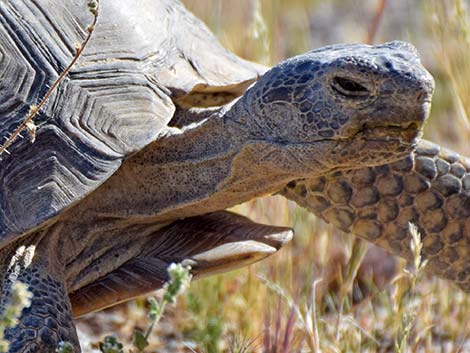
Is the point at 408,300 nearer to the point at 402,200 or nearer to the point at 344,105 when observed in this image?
the point at 402,200

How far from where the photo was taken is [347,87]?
118 inches

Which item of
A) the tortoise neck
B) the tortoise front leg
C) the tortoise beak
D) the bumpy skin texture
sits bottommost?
the tortoise front leg

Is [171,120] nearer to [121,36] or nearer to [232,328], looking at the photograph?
[121,36]

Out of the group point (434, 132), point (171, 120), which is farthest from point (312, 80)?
point (434, 132)

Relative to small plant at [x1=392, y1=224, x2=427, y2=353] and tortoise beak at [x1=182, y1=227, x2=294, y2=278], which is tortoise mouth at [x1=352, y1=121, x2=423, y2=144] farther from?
tortoise beak at [x1=182, y1=227, x2=294, y2=278]

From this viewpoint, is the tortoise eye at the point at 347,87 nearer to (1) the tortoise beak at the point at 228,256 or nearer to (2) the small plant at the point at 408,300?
(2) the small plant at the point at 408,300

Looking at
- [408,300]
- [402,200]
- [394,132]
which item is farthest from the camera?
[402,200]

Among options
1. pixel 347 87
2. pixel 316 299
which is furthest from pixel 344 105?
pixel 316 299

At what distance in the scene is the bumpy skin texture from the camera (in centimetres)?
359

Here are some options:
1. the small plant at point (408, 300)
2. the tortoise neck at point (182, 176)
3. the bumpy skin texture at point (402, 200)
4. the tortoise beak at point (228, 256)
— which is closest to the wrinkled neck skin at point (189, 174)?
the tortoise neck at point (182, 176)

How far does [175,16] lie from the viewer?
3729mm

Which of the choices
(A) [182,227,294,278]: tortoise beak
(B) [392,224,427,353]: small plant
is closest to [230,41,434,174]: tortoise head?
(B) [392,224,427,353]: small plant

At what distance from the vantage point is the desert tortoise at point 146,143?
3006mm

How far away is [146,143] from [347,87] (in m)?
0.65
